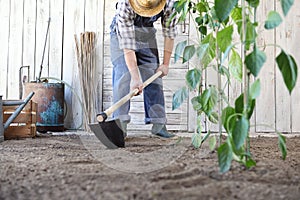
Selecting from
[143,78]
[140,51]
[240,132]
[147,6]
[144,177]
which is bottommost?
[144,177]

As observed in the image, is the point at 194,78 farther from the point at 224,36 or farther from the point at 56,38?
the point at 56,38

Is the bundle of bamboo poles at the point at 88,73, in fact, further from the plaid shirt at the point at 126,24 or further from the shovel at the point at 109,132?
the shovel at the point at 109,132

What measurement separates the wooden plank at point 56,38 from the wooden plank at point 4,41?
39 cm

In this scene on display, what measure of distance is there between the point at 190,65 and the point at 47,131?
1249 millimetres

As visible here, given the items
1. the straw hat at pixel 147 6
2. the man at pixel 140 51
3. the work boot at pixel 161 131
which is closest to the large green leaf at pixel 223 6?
the man at pixel 140 51

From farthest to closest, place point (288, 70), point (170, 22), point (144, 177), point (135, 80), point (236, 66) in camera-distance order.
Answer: point (170, 22) → point (135, 80) → point (236, 66) → point (144, 177) → point (288, 70)

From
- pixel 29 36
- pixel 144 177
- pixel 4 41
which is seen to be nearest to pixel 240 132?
pixel 144 177

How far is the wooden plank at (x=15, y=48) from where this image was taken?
351 cm

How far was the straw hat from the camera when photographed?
2.30m

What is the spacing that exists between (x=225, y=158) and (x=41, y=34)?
2774mm

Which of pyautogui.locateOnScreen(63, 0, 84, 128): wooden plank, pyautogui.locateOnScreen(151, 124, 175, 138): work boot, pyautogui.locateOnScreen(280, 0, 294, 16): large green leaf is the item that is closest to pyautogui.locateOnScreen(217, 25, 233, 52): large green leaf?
pyautogui.locateOnScreen(280, 0, 294, 16): large green leaf

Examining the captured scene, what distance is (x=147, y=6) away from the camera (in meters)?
2.31

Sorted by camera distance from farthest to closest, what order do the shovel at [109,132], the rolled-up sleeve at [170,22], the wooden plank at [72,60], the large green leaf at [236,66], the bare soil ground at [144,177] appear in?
the wooden plank at [72,60]
the rolled-up sleeve at [170,22]
the shovel at [109,132]
the large green leaf at [236,66]
the bare soil ground at [144,177]

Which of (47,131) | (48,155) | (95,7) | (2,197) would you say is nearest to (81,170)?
(2,197)
